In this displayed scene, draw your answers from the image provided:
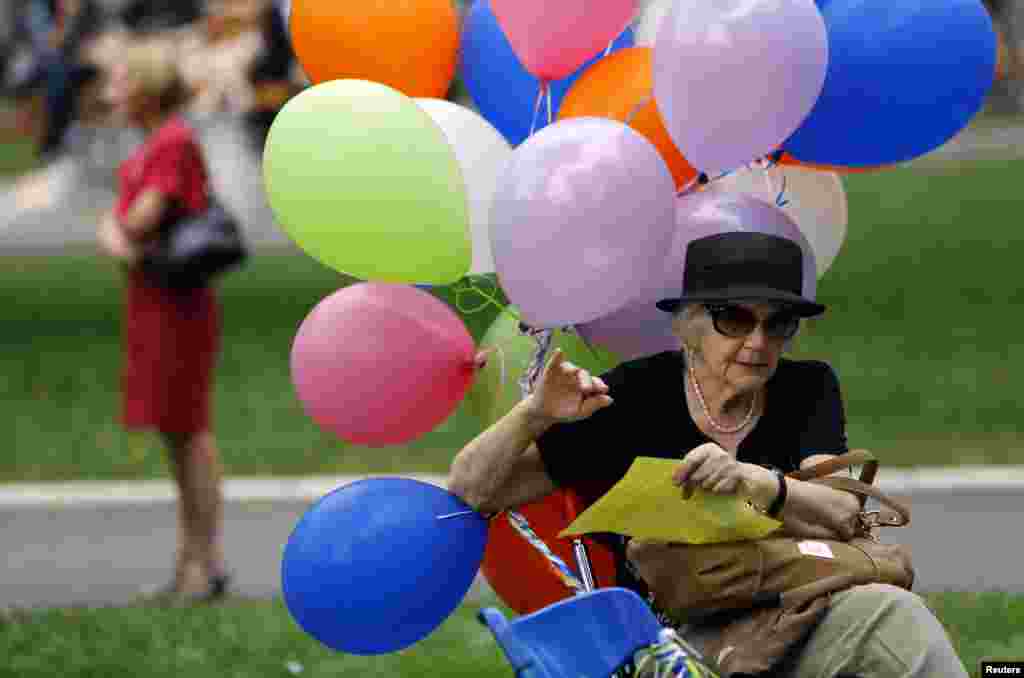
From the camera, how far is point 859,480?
3.74 meters

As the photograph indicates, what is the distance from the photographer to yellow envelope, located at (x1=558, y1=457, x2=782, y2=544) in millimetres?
3498

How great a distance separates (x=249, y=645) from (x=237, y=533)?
1.92m

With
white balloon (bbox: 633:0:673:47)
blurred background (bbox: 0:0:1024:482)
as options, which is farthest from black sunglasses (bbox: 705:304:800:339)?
blurred background (bbox: 0:0:1024:482)

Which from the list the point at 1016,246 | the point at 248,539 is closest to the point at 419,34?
the point at 248,539

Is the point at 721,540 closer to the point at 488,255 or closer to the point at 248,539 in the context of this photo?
the point at 488,255

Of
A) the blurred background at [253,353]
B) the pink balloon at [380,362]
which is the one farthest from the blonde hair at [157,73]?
the pink balloon at [380,362]

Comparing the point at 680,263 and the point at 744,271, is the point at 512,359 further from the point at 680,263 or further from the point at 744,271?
the point at 744,271

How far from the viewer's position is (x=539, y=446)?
12.7ft

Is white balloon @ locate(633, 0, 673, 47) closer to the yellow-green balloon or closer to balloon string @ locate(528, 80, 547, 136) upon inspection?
balloon string @ locate(528, 80, 547, 136)

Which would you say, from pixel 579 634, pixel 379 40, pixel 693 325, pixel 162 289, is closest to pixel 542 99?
pixel 379 40

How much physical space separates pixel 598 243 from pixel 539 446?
459mm

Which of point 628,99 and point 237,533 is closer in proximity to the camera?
point 628,99

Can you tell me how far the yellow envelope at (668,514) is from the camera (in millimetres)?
3498

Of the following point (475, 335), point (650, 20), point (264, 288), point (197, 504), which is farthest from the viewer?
point (264, 288)
